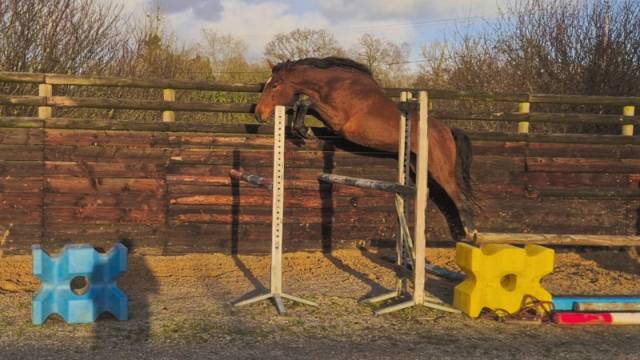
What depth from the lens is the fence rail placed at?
7.24 m

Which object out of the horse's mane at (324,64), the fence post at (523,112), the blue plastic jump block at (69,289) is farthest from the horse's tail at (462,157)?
the blue plastic jump block at (69,289)

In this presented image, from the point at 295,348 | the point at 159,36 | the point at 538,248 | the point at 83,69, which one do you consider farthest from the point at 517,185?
the point at 159,36

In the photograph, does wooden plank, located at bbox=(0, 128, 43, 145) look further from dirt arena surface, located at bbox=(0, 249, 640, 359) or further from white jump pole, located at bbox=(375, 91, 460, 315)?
white jump pole, located at bbox=(375, 91, 460, 315)

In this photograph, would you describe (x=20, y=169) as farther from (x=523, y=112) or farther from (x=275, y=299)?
(x=523, y=112)

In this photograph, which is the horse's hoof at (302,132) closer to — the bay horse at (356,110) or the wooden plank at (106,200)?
the bay horse at (356,110)

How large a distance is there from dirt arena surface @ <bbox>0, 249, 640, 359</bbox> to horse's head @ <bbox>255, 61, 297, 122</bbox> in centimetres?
189

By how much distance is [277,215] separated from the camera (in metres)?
5.27

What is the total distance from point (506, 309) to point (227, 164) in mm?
3929

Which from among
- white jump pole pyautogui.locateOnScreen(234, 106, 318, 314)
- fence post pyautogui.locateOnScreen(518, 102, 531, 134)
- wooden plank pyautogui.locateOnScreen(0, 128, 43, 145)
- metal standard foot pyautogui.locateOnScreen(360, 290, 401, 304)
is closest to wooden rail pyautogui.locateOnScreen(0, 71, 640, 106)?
fence post pyautogui.locateOnScreen(518, 102, 531, 134)

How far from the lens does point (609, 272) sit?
7297 millimetres

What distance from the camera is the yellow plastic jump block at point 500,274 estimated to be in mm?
5082

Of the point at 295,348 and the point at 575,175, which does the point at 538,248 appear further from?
the point at 575,175

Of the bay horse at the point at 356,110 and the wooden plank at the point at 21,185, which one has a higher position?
the bay horse at the point at 356,110

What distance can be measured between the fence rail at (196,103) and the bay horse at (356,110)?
47cm
